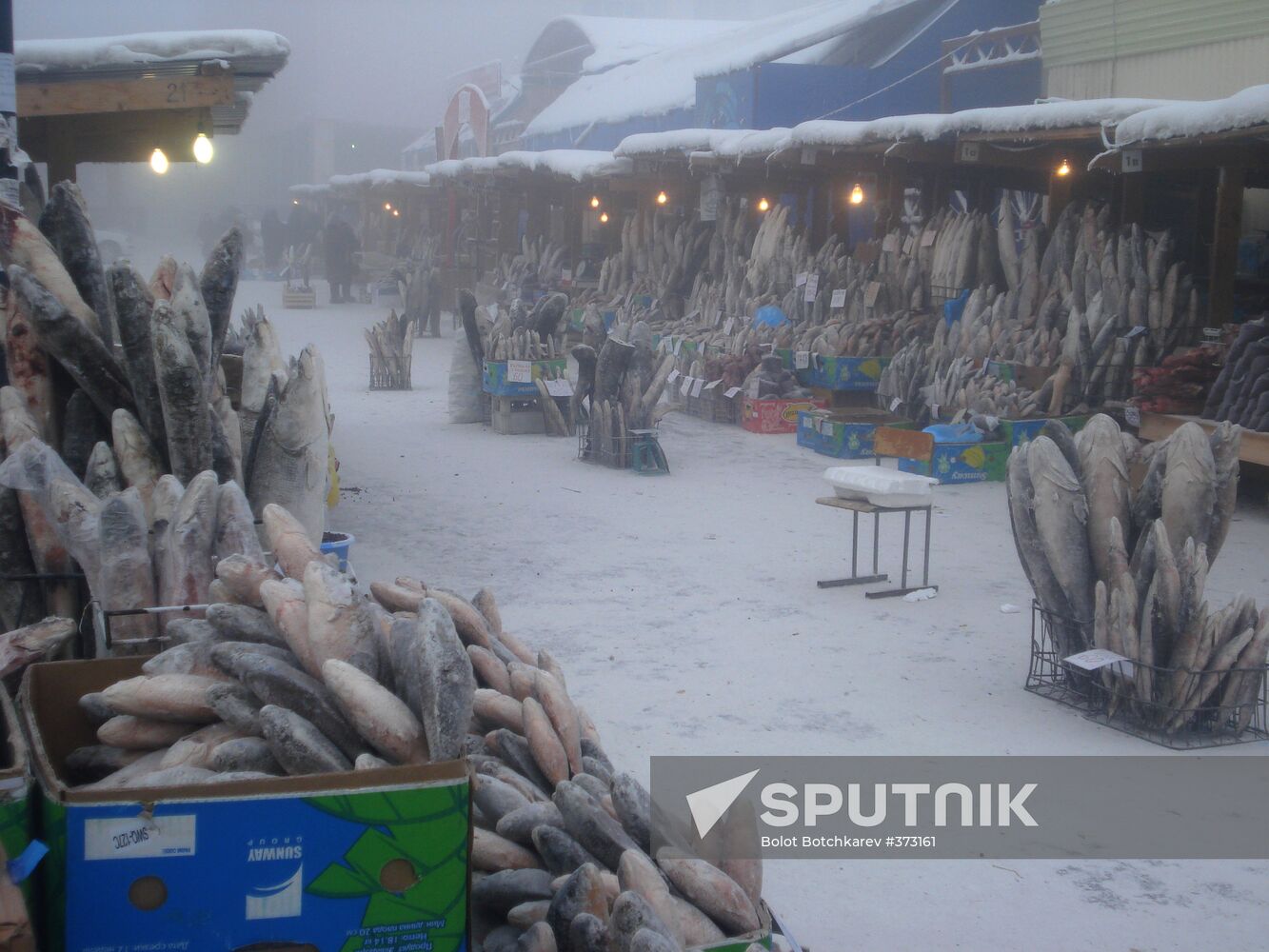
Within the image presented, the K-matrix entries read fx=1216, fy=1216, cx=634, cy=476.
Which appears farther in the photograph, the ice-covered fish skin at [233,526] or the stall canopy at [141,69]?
the stall canopy at [141,69]

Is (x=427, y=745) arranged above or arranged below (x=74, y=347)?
below

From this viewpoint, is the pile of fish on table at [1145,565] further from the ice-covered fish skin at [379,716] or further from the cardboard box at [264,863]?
the cardboard box at [264,863]

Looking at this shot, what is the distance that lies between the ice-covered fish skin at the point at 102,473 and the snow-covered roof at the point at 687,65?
686 inches

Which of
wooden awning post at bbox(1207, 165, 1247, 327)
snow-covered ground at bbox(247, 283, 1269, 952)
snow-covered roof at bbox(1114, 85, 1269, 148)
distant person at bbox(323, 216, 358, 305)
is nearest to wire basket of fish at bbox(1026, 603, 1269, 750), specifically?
snow-covered ground at bbox(247, 283, 1269, 952)

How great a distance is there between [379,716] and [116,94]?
676cm

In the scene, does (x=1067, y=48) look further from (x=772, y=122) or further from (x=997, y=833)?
(x=997, y=833)

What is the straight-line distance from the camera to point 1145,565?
447 cm

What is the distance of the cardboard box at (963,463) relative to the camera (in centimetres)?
921

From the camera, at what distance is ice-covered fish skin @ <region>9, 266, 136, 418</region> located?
13.3 ft

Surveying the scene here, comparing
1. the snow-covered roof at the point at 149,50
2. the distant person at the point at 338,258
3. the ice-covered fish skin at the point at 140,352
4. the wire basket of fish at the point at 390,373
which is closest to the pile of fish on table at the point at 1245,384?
the snow-covered roof at the point at 149,50

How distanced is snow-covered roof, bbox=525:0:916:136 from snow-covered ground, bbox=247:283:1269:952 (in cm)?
1173

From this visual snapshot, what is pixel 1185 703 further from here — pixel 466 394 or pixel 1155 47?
pixel 1155 47

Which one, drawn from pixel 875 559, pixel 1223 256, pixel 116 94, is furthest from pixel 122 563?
pixel 1223 256

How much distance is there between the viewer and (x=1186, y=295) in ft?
30.7
